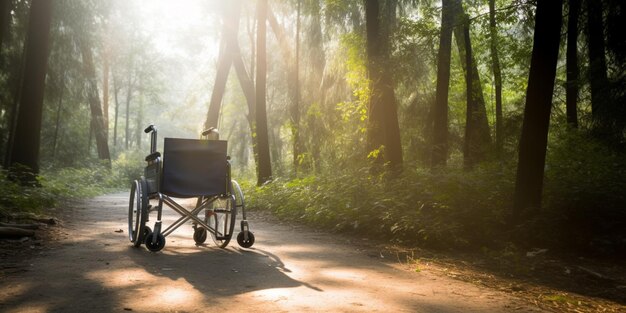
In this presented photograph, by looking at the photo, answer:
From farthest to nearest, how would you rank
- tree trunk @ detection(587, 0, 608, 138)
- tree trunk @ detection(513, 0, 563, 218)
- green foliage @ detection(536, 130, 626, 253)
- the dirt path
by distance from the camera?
tree trunk @ detection(587, 0, 608, 138) < tree trunk @ detection(513, 0, 563, 218) < green foliage @ detection(536, 130, 626, 253) < the dirt path

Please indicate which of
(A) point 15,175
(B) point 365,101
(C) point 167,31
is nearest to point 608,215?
(B) point 365,101

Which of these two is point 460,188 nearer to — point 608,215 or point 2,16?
point 608,215

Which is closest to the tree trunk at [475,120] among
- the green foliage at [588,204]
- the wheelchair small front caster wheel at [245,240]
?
the green foliage at [588,204]

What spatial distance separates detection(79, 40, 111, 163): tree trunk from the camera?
1758cm

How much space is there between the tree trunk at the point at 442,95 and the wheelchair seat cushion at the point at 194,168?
6378mm

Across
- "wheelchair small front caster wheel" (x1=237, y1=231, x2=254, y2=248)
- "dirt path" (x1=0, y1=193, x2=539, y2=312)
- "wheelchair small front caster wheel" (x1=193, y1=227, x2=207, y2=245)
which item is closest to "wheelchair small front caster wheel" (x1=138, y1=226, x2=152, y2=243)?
"dirt path" (x1=0, y1=193, x2=539, y2=312)

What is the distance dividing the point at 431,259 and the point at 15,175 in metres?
9.26

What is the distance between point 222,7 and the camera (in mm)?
17781

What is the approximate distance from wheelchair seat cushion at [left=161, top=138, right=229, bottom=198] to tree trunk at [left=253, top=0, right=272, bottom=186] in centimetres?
831

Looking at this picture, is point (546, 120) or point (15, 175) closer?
point (546, 120)

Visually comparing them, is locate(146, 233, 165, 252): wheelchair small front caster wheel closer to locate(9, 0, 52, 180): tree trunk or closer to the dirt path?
the dirt path

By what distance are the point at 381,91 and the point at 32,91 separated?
8.26m

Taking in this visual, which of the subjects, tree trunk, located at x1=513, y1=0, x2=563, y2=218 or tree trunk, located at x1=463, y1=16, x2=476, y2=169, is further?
tree trunk, located at x1=463, y1=16, x2=476, y2=169

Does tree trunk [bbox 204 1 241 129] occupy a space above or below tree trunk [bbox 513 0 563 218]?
above
